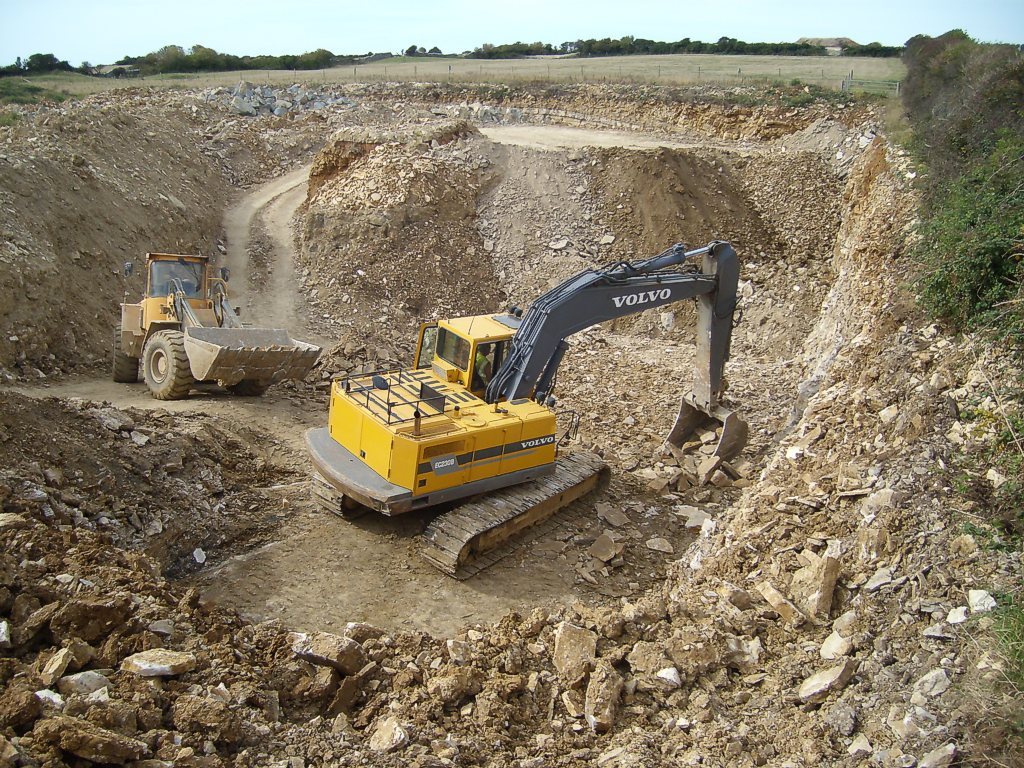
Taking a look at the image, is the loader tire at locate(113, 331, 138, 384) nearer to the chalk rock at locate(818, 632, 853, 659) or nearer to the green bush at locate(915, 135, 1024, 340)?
the chalk rock at locate(818, 632, 853, 659)

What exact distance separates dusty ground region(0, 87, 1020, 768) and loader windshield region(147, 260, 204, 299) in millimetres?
1799

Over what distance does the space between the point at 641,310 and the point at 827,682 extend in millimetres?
5510

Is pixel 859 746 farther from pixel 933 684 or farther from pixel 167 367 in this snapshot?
pixel 167 367

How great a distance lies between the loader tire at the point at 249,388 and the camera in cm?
1294

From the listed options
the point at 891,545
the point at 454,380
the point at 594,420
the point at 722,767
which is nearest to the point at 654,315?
the point at 594,420

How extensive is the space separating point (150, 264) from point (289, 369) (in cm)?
317

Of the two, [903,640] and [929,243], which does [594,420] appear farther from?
[903,640]

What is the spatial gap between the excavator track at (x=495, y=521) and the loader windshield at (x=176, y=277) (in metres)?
7.50

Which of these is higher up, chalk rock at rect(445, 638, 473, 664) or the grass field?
the grass field

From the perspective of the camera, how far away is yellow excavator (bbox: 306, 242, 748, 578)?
8422 millimetres

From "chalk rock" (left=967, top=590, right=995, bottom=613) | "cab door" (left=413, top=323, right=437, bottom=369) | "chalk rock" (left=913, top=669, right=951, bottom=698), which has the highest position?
"cab door" (left=413, top=323, right=437, bottom=369)

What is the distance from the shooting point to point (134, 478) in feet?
28.7

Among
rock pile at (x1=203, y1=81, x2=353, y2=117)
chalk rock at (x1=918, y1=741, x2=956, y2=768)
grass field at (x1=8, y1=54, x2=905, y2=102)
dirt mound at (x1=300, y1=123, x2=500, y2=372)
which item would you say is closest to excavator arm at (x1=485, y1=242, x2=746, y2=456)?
chalk rock at (x1=918, y1=741, x2=956, y2=768)

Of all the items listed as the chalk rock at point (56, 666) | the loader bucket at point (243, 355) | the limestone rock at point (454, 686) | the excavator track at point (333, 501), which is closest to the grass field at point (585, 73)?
the loader bucket at point (243, 355)
